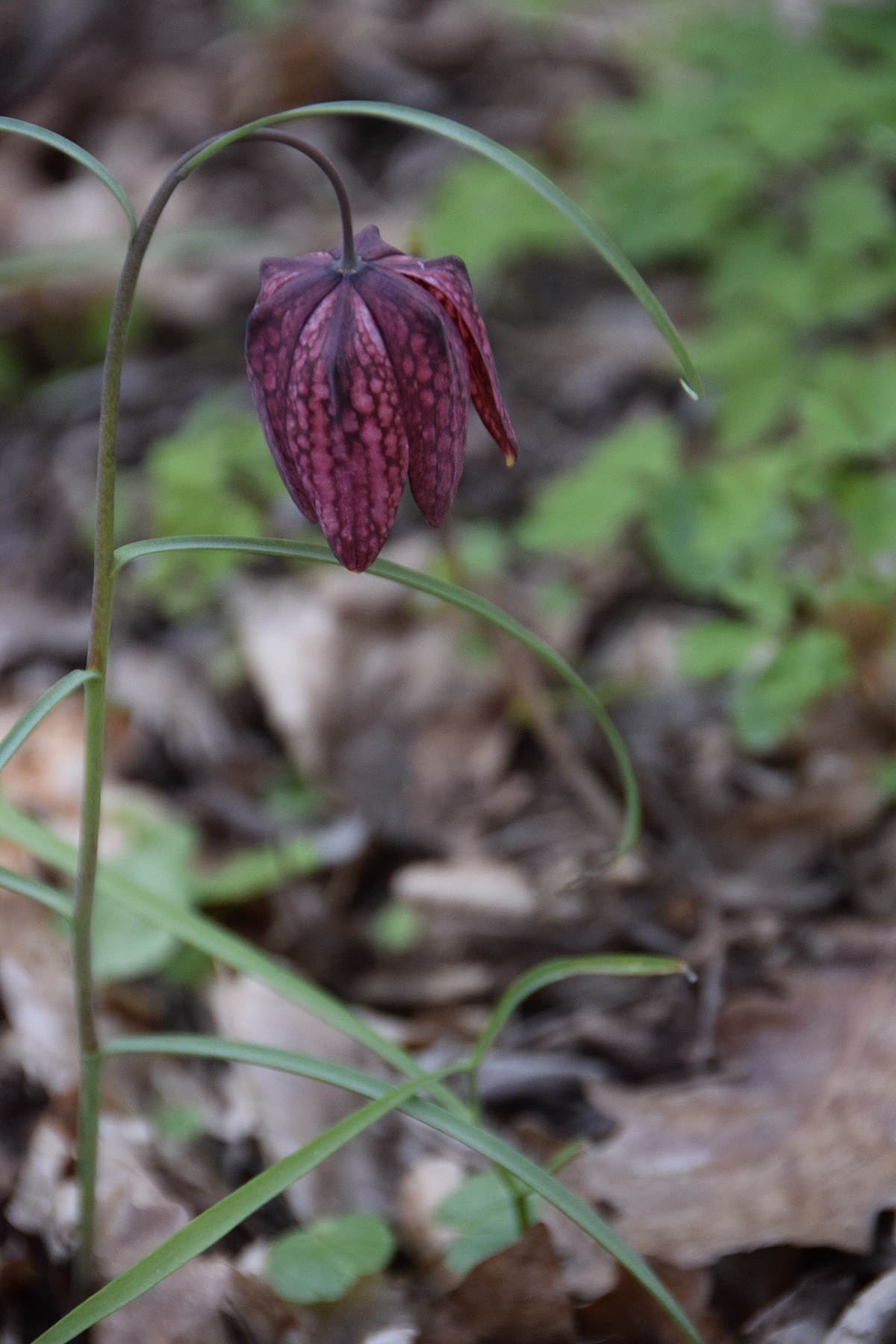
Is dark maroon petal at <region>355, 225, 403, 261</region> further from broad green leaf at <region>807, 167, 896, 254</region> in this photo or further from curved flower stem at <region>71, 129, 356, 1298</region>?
broad green leaf at <region>807, 167, 896, 254</region>

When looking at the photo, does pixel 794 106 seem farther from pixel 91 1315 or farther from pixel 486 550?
pixel 91 1315

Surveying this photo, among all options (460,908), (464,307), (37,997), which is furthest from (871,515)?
(37,997)

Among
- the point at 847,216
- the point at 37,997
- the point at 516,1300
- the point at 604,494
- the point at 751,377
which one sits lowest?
the point at 516,1300

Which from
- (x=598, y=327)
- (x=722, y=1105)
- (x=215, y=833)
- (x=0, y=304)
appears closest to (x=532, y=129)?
(x=598, y=327)

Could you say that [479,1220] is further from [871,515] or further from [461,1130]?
[871,515]

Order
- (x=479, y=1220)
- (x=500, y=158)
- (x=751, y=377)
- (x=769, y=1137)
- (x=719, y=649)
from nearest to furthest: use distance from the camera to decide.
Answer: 1. (x=500, y=158)
2. (x=479, y=1220)
3. (x=769, y=1137)
4. (x=719, y=649)
5. (x=751, y=377)

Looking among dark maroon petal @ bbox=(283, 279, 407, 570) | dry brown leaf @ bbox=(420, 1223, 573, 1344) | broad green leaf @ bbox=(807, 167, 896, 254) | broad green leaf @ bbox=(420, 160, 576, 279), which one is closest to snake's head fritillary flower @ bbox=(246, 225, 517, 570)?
dark maroon petal @ bbox=(283, 279, 407, 570)

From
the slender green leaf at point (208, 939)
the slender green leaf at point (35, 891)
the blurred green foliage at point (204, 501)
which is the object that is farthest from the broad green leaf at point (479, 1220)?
the blurred green foliage at point (204, 501)
